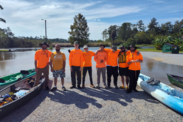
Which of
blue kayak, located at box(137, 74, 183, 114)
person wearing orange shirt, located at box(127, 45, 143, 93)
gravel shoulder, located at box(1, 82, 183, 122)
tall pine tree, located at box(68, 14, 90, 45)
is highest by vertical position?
tall pine tree, located at box(68, 14, 90, 45)

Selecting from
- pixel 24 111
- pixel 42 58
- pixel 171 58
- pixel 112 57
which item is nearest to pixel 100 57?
pixel 112 57

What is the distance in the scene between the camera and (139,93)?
595cm

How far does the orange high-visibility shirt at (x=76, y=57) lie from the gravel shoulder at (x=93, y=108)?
1.36 metres

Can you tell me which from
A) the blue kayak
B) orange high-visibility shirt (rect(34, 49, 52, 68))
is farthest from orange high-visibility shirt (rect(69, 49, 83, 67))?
the blue kayak

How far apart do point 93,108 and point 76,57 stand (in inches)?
96.2

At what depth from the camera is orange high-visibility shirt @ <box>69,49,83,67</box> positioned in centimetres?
600

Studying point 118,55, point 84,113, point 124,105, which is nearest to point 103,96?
point 124,105

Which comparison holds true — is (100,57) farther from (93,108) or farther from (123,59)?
(93,108)

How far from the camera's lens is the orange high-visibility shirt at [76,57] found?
600 cm

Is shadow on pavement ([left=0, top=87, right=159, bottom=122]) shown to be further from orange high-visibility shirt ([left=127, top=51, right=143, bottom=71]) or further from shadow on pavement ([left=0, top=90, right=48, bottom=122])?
orange high-visibility shirt ([left=127, top=51, right=143, bottom=71])

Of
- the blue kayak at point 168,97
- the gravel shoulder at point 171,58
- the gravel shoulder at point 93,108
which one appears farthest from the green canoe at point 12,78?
the gravel shoulder at point 171,58

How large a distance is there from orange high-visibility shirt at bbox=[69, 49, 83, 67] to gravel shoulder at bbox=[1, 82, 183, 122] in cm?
136

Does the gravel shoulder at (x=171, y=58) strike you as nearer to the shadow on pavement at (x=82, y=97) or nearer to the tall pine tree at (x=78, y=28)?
the shadow on pavement at (x=82, y=97)

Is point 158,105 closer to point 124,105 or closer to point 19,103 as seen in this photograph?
point 124,105
